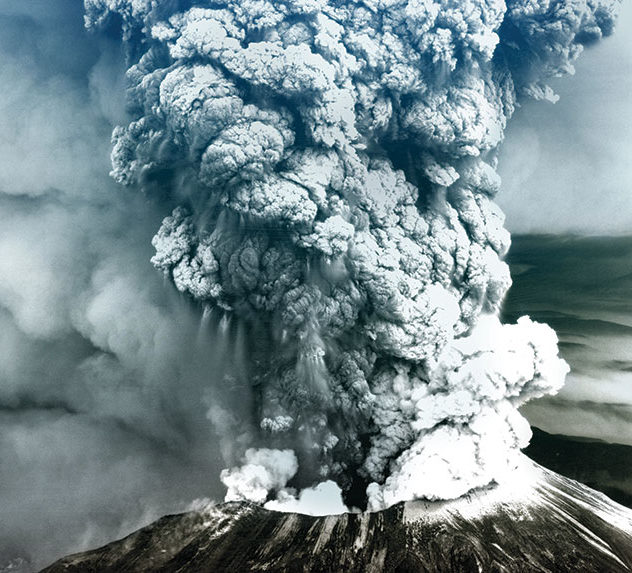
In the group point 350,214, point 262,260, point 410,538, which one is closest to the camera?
point 410,538

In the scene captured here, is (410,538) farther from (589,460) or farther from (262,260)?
(262,260)

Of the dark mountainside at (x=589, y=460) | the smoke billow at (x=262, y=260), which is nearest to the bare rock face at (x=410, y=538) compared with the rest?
the dark mountainside at (x=589, y=460)

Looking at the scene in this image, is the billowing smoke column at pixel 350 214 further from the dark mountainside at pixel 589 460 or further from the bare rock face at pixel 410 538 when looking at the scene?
the dark mountainside at pixel 589 460

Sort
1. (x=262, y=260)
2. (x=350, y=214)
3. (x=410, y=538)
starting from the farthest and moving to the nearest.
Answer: (x=350, y=214) < (x=262, y=260) < (x=410, y=538)

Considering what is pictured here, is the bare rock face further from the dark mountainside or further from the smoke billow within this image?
the smoke billow

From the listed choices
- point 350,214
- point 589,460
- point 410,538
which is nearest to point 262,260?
point 350,214

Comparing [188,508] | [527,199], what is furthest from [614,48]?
[188,508]
